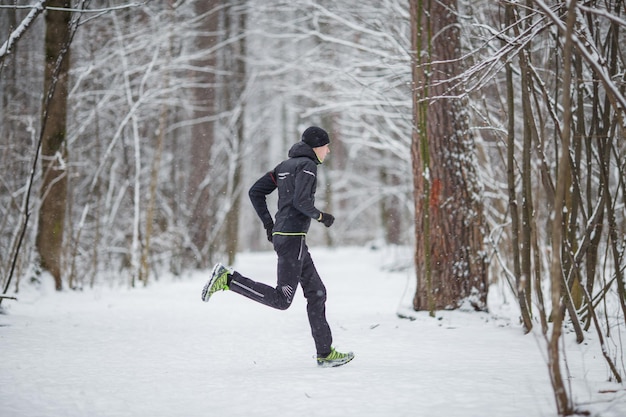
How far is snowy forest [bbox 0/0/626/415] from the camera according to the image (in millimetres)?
3826

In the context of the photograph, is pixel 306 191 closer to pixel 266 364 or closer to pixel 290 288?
pixel 290 288

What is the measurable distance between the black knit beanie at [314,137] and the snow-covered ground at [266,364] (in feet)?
5.16

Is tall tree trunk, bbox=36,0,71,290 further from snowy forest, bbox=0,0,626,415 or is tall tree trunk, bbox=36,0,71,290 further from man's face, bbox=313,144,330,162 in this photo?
man's face, bbox=313,144,330,162

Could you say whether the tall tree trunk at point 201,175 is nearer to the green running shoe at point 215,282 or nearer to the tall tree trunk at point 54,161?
the tall tree trunk at point 54,161

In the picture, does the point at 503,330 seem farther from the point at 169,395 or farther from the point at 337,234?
the point at 337,234

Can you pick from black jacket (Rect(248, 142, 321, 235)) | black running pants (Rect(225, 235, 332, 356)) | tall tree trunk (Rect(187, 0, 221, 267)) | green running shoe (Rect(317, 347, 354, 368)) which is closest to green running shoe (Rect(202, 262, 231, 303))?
black running pants (Rect(225, 235, 332, 356))

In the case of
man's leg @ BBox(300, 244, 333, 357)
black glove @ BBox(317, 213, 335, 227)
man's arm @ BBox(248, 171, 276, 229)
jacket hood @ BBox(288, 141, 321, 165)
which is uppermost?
jacket hood @ BBox(288, 141, 321, 165)

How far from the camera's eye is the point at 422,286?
18.4 feet

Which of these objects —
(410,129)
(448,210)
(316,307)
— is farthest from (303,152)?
(410,129)

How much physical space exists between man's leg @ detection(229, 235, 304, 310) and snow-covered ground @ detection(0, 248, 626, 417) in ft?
1.61

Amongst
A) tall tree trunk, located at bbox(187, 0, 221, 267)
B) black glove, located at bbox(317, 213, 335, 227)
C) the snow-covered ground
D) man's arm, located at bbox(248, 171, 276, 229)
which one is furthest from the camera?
tall tree trunk, located at bbox(187, 0, 221, 267)

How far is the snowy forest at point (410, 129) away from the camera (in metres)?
3.83

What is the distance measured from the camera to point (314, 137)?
382 cm

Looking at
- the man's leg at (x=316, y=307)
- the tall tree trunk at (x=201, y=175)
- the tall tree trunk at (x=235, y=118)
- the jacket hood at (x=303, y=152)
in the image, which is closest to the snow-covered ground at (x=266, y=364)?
the man's leg at (x=316, y=307)
